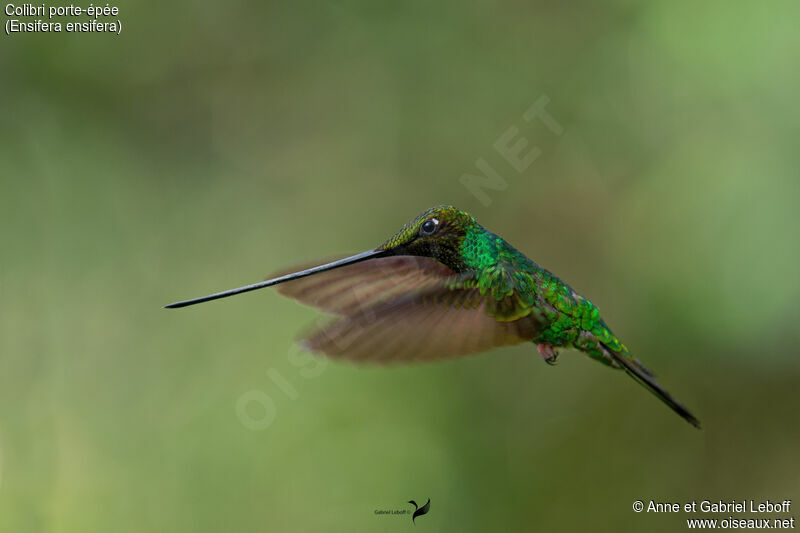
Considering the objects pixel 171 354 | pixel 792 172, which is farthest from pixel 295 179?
pixel 792 172

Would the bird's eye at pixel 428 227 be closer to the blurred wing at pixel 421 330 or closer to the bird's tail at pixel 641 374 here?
the blurred wing at pixel 421 330

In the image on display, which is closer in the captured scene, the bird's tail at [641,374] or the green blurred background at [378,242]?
the bird's tail at [641,374]

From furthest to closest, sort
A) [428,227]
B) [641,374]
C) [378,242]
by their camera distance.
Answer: [378,242] < [641,374] < [428,227]

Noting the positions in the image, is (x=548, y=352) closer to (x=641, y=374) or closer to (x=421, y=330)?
(x=641, y=374)

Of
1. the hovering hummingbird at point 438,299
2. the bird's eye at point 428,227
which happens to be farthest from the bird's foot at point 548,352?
the bird's eye at point 428,227

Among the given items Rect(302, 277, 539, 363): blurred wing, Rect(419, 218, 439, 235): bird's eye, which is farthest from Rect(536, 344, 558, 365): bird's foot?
Rect(419, 218, 439, 235): bird's eye

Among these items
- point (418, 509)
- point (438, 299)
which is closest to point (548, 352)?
point (438, 299)
